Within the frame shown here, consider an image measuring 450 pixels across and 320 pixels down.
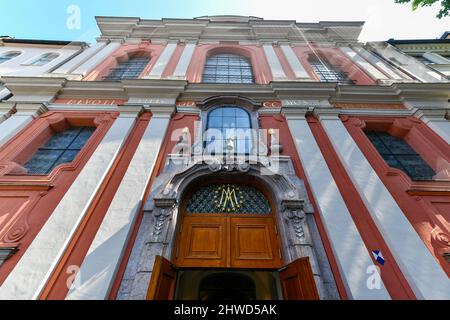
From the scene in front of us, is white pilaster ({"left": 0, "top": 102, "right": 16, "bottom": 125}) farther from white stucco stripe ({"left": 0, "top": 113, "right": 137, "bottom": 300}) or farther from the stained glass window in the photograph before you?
the stained glass window

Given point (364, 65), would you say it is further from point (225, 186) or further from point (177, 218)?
point (177, 218)

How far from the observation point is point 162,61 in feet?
33.5

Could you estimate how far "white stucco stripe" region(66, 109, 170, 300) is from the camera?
373 centimetres

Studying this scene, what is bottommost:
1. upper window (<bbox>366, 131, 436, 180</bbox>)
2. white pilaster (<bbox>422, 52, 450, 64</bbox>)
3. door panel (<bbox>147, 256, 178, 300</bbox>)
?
door panel (<bbox>147, 256, 178, 300</bbox>)

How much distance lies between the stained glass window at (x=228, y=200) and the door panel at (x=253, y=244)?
34 centimetres

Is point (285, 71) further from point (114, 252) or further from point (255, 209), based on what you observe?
point (114, 252)

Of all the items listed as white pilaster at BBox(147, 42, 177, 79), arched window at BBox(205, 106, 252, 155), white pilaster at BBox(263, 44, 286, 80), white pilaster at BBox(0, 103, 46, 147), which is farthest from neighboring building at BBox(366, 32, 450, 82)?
white pilaster at BBox(0, 103, 46, 147)

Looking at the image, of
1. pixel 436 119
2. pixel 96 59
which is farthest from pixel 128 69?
pixel 436 119

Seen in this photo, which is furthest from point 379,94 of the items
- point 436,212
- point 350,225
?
point 350,225

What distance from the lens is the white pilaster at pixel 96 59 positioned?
9.21 m

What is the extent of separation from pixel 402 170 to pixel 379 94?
3.20 metres

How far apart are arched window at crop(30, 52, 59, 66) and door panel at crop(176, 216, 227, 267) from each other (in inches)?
469

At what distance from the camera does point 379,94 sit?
317 inches
